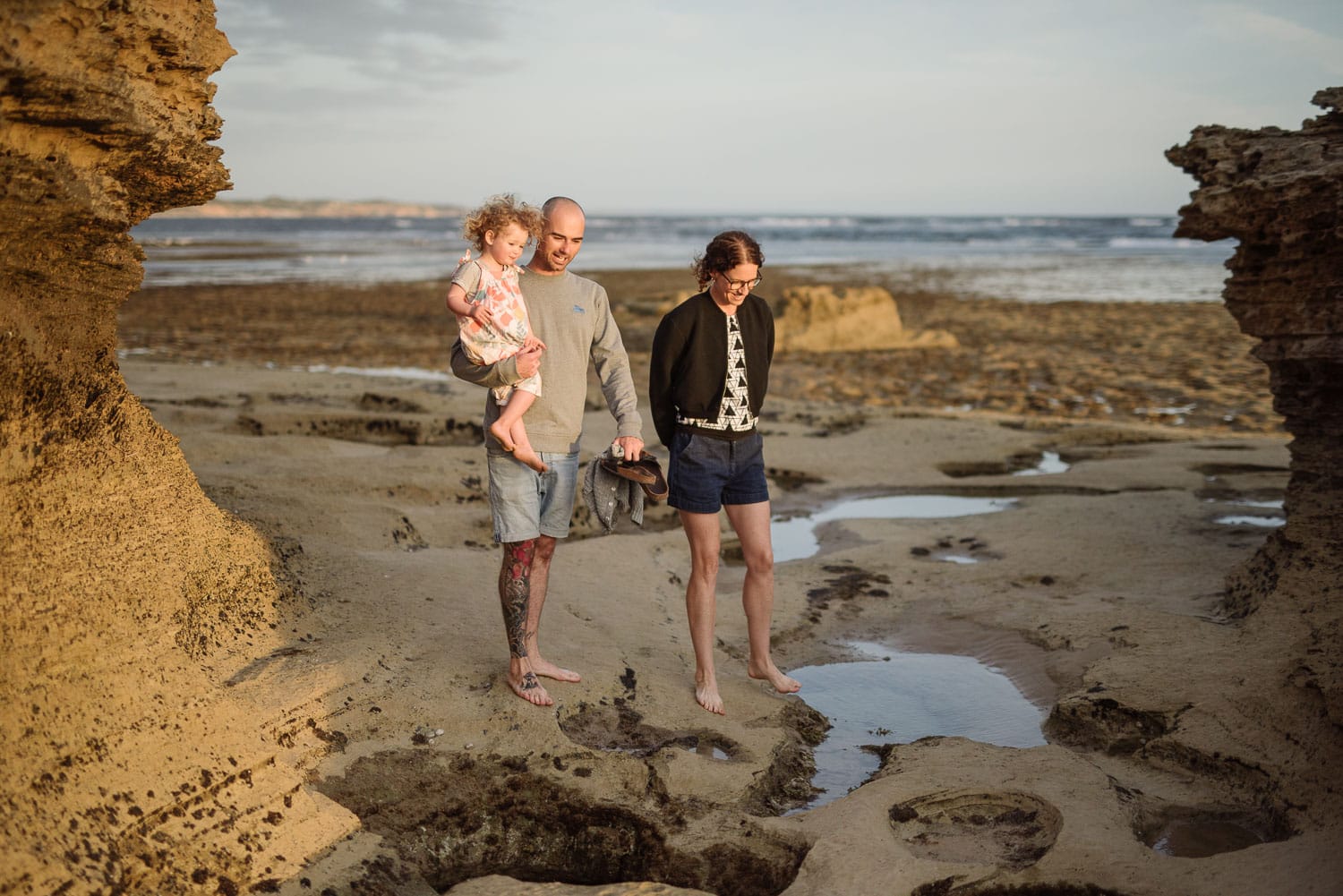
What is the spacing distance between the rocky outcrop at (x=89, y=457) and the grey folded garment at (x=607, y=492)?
1415 mm

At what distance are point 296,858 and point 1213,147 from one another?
5.41 metres

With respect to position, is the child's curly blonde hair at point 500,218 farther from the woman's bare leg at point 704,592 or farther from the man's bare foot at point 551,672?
the man's bare foot at point 551,672

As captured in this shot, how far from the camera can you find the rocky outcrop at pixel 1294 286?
4816 mm

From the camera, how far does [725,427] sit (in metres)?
4.14

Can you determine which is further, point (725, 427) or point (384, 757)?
point (725, 427)

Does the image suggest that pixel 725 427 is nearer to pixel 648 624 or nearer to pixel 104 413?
pixel 648 624

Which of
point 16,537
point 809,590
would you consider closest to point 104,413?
point 16,537

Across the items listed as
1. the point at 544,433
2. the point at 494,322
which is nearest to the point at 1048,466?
the point at 544,433

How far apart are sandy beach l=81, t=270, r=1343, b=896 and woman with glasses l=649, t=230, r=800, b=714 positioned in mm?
500

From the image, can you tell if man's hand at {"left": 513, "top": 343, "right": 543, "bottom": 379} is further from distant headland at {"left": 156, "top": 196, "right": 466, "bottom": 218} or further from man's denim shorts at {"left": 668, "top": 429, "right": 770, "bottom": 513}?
distant headland at {"left": 156, "top": 196, "right": 466, "bottom": 218}

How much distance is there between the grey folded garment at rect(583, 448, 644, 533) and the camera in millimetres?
4031

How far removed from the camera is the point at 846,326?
15945 millimetres

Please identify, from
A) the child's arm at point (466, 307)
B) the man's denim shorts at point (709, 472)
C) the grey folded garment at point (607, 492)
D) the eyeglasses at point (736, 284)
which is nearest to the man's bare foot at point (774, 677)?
the man's denim shorts at point (709, 472)

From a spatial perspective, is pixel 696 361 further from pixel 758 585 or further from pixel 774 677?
pixel 774 677
